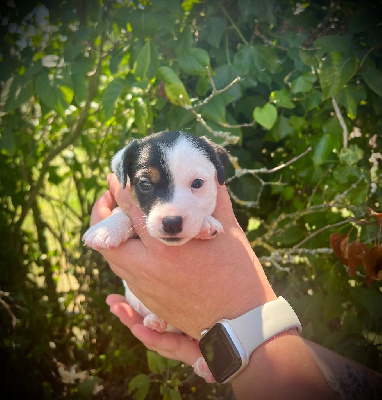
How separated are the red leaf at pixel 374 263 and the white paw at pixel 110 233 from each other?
3.36 feet

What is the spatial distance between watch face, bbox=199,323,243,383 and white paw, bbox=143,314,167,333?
0.41 metres

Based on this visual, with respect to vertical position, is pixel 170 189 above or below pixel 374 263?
above

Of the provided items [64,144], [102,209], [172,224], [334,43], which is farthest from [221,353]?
[64,144]

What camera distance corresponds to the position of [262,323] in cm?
138

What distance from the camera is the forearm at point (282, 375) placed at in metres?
1.24

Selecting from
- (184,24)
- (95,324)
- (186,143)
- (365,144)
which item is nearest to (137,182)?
(186,143)

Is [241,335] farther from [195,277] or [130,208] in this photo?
[130,208]

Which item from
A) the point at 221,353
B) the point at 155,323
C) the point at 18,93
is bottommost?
the point at 155,323

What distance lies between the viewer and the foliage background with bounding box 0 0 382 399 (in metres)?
1.76

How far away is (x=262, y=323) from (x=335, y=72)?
3.98 ft

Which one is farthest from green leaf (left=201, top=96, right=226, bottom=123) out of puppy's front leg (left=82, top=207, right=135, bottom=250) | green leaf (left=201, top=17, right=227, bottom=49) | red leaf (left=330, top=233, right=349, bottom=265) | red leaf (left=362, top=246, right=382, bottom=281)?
red leaf (left=362, top=246, right=382, bottom=281)

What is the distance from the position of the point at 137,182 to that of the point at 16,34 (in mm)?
1045

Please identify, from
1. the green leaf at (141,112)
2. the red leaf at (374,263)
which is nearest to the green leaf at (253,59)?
the green leaf at (141,112)

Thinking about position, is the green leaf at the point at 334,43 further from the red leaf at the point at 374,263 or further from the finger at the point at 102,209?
the finger at the point at 102,209
